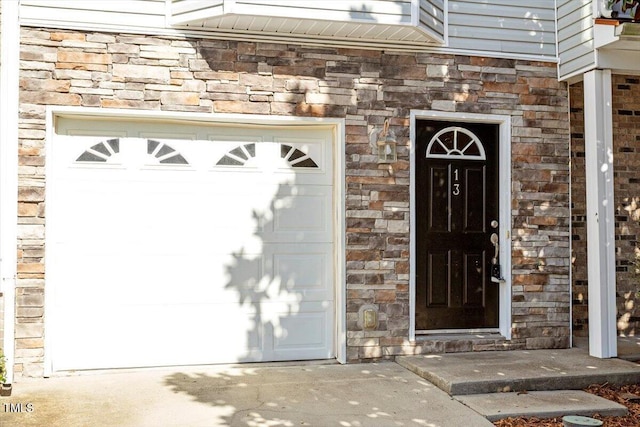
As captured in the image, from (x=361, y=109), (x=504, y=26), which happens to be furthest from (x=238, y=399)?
(x=504, y=26)

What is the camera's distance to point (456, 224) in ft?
22.2

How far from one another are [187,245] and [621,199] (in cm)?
485

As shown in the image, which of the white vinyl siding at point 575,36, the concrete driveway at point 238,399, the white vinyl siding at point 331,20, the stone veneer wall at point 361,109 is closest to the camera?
the concrete driveway at point 238,399

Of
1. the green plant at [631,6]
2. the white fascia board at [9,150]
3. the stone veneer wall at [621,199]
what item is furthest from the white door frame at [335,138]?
the stone veneer wall at [621,199]

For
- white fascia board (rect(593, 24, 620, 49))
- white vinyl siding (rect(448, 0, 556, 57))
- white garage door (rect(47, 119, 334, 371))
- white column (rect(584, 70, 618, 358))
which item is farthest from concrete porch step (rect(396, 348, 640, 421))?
white vinyl siding (rect(448, 0, 556, 57))

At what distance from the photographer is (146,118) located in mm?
6035

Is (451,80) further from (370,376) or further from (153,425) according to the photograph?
(153,425)

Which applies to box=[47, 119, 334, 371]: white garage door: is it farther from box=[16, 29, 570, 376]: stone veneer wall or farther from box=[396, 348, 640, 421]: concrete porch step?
box=[396, 348, 640, 421]: concrete porch step

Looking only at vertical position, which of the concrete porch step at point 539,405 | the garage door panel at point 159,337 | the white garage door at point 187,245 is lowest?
the concrete porch step at point 539,405

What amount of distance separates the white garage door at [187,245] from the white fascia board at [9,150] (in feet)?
0.96

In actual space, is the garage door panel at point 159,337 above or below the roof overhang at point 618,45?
below

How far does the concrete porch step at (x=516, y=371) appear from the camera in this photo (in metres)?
5.37

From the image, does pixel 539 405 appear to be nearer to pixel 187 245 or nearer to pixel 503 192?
pixel 503 192

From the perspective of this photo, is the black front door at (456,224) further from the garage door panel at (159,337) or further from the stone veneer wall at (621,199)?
the garage door panel at (159,337)
